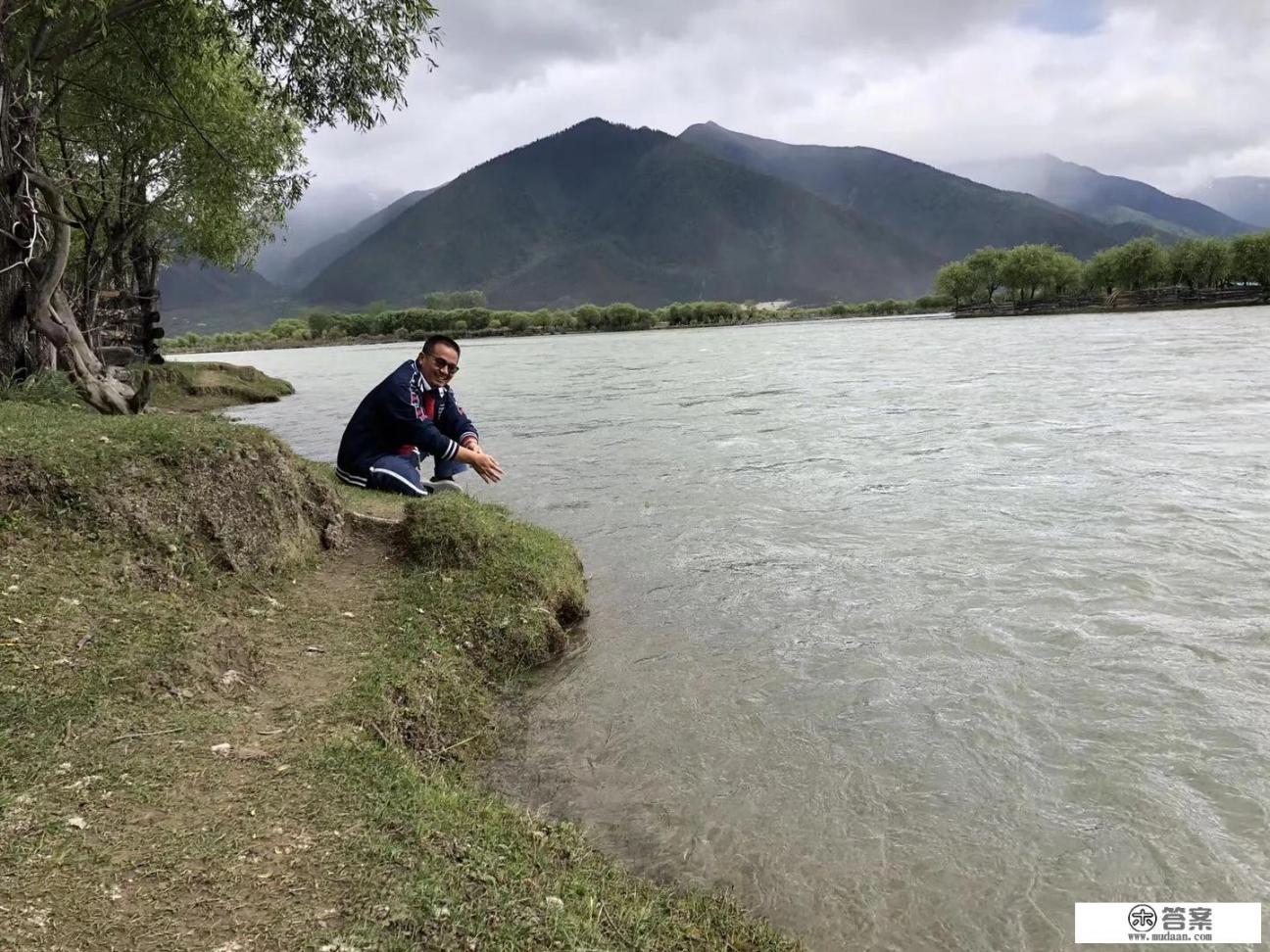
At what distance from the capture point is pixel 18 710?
4.02 metres

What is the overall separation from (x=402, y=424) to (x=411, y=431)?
0.57 feet

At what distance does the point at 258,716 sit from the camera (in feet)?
15.4

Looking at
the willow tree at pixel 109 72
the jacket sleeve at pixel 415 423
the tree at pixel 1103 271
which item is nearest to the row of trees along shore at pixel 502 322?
the tree at pixel 1103 271

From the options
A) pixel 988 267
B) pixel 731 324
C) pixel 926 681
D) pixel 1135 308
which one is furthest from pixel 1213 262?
pixel 926 681

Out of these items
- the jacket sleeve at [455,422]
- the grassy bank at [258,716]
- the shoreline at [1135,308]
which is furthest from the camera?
the shoreline at [1135,308]

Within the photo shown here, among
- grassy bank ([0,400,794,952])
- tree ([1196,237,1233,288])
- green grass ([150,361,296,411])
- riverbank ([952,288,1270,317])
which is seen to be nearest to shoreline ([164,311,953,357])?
riverbank ([952,288,1270,317])

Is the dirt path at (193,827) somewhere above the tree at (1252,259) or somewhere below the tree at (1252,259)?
below

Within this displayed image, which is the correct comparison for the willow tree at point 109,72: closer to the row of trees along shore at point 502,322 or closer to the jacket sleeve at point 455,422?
the jacket sleeve at point 455,422

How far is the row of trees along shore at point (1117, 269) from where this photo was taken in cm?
9225

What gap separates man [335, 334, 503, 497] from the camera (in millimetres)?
9625

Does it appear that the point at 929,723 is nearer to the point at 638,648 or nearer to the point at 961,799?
the point at 961,799

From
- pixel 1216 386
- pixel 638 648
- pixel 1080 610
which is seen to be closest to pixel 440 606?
pixel 638 648

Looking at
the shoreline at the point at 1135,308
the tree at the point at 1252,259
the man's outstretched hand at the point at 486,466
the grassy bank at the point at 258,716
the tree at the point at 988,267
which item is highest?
the tree at the point at 988,267

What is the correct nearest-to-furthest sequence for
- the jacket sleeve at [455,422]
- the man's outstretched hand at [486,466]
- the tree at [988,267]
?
the man's outstretched hand at [486,466] < the jacket sleeve at [455,422] < the tree at [988,267]
